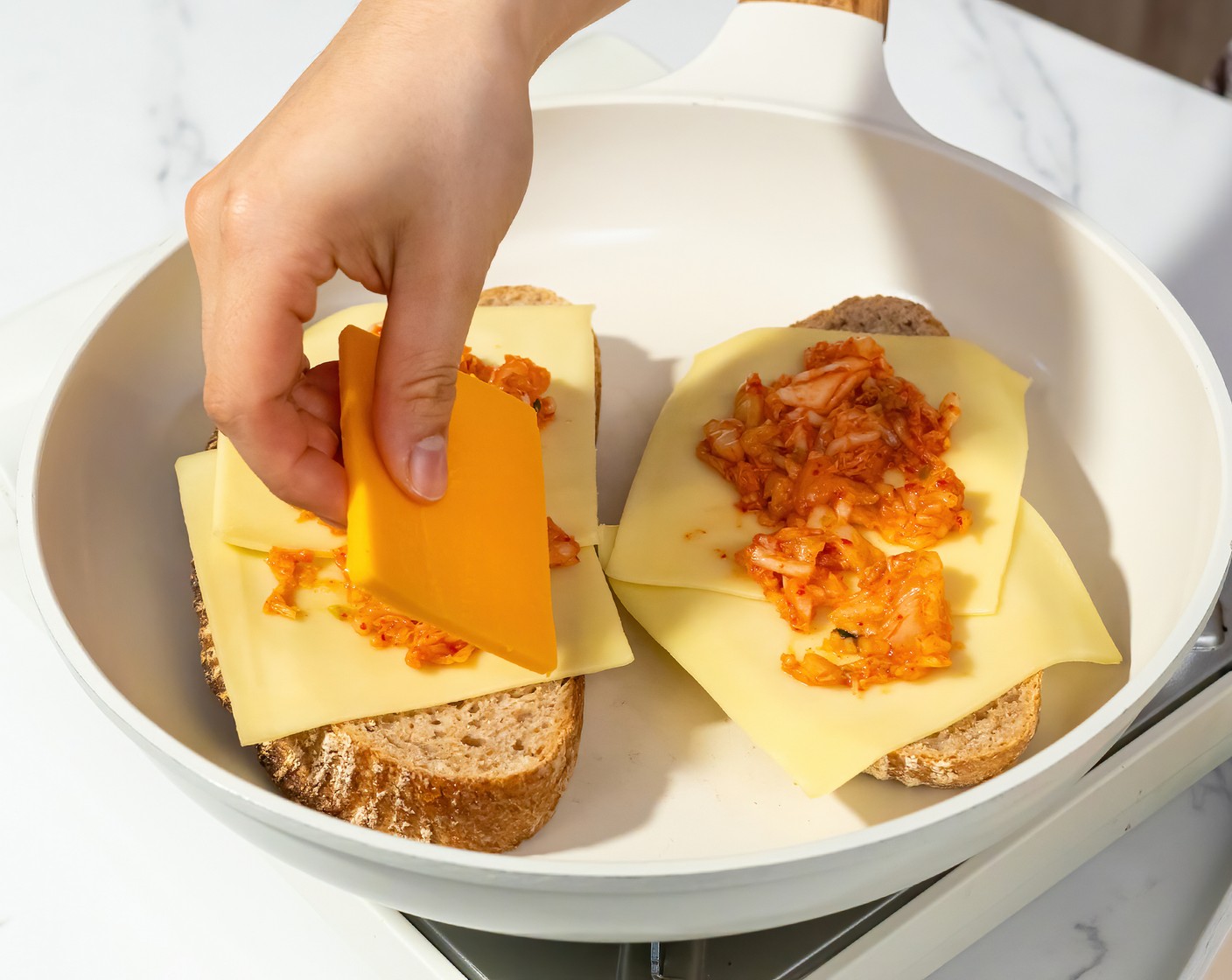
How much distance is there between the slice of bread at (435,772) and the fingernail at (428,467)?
0.39m

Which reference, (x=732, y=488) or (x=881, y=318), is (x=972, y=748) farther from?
(x=881, y=318)

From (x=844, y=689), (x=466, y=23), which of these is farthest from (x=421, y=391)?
(x=844, y=689)

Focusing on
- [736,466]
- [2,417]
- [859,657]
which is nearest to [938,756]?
[859,657]

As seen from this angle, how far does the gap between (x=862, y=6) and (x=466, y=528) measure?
1268 mm

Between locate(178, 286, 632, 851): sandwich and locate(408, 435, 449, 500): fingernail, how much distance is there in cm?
33

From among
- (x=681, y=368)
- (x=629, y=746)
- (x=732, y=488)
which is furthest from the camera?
(x=681, y=368)

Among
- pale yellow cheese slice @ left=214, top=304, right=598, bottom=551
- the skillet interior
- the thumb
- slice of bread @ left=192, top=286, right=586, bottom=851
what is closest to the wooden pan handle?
the skillet interior

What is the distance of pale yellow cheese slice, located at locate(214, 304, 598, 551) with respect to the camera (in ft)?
5.49

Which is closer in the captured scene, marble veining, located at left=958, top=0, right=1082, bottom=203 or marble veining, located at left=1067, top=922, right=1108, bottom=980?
marble veining, located at left=1067, top=922, right=1108, bottom=980

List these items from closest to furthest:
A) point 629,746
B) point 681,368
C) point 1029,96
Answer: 1. point 629,746
2. point 681,368
3. point 1029,96

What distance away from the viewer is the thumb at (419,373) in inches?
50.4

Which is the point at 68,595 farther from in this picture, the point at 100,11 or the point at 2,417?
the point at 100,11

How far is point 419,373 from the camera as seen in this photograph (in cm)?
128

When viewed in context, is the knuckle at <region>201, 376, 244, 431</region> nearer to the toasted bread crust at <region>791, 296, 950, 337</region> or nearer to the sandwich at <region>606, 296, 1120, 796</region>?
the sandwich at <region>606, 296, 1120, 796</region>
